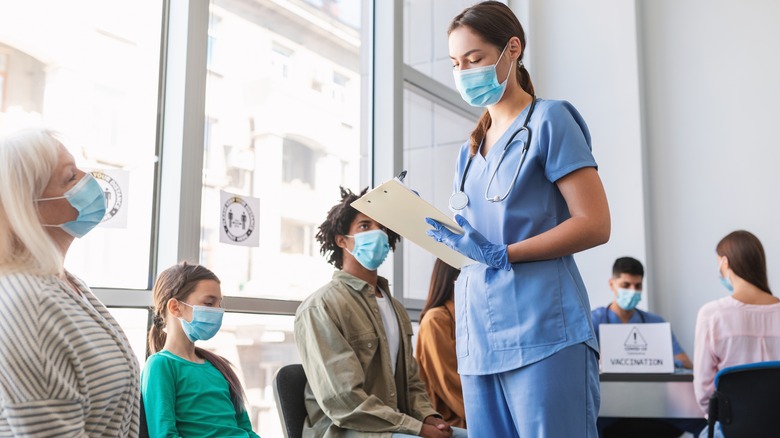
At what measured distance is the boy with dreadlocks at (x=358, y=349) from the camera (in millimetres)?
2232

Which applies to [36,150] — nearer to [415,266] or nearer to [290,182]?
[290,182]

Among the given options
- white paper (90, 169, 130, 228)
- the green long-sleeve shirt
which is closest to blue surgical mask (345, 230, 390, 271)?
the green long-sleeve shirt

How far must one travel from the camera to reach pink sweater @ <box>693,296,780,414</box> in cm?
307

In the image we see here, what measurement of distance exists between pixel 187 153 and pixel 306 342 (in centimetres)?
75

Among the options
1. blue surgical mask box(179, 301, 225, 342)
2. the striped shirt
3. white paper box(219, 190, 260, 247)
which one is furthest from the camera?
white paper box(219, 190, 260, 247)

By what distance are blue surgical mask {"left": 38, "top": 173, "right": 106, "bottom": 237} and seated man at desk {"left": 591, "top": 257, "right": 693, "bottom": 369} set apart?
10.4 ft

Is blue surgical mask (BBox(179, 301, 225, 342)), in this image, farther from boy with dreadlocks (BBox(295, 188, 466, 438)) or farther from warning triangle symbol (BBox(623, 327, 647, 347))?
warning triangle symbol (BBox(623, 327, 647, 347))

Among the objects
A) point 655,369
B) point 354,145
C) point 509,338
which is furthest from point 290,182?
point 509,338

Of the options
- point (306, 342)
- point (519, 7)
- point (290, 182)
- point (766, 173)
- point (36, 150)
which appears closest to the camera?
point (36, 150)

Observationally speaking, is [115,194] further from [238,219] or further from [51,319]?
[51,319]

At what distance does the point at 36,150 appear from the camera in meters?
1.38

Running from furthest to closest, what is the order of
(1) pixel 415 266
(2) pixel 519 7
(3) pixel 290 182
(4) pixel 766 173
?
(2) pixel 519 7, (4) pixel 766 173, (1) pixel 415 266, (3) pixel 290 182

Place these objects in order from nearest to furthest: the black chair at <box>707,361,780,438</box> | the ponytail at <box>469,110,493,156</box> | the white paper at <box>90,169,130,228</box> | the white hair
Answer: the white hair → the ponytail at <box>469,110,493,156</box> → the white paper at <box>90,169,130,228</box> → the black chair at <box>707,361,780,438</box>

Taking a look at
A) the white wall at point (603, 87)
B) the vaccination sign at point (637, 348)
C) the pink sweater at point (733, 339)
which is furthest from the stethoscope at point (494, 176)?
the white wall at point (603, 87)
